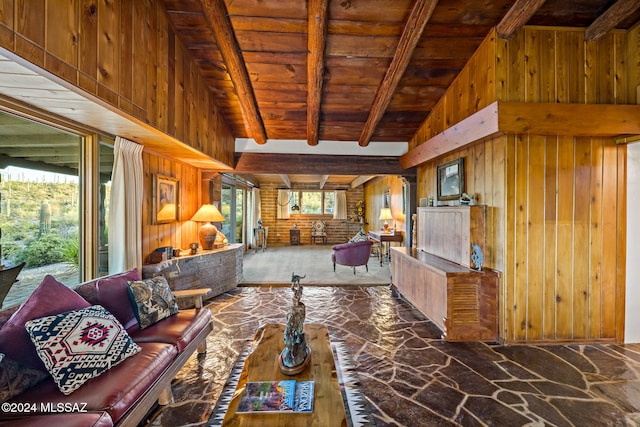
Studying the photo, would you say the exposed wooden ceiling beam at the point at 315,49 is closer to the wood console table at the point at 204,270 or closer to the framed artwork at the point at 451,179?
the framed artwork at the point at 451,179

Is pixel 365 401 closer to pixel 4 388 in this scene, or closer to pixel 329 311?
pixel 329 311

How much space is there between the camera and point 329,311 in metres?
3.64

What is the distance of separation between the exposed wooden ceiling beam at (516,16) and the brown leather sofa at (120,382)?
388cm

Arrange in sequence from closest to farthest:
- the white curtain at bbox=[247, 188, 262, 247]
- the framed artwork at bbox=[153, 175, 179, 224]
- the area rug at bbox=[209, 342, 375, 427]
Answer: the area rug at bbox=[209, 342, 375, 427] < the framed artwork at bbox=[153, 175, 179, 224] < the white curtain at bbox=[247, 188, 262, 247]

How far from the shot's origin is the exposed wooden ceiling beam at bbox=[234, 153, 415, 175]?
4797 millimetres

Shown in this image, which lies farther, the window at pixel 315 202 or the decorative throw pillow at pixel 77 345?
the window at pixel 315 202

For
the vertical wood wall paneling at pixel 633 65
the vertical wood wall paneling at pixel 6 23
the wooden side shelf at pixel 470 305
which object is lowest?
the wooden side shelf at pixel 470 305

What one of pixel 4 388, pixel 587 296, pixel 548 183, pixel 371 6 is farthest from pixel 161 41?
pixel 587 296

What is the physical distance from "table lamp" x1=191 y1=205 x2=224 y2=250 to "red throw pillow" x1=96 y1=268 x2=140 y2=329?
2.07 meters

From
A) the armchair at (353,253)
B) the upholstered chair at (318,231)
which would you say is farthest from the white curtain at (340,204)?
the armchair at (353,253)

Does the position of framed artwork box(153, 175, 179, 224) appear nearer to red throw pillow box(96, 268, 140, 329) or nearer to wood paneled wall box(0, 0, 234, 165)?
wood paneled wall box(0, 0, 234, 165)

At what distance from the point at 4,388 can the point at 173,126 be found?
2283 mm

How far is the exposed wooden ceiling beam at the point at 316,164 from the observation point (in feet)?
15.7

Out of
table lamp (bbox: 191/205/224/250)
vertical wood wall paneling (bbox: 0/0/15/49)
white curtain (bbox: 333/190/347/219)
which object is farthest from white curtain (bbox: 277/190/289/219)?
vertical wood wall paneling (bbox: 0/0/15/49)
